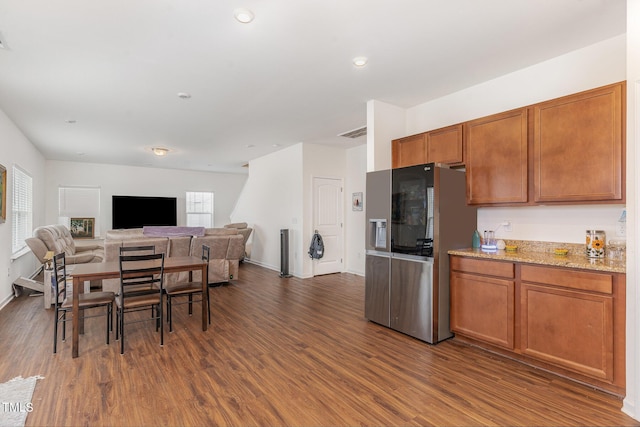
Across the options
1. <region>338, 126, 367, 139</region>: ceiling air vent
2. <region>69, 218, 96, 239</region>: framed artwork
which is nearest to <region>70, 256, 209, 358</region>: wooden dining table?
<region>338, 126, 367, 139</region>: ceiling air vent

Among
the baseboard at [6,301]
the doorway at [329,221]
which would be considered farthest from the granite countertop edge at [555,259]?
the baseboard at [6,301]

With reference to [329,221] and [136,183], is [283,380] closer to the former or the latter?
[329,221]

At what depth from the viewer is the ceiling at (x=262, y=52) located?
235 cm

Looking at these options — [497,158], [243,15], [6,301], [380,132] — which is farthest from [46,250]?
[497,158]

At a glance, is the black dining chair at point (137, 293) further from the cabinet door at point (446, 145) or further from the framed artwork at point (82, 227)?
the framed artwork at point (82, 227)

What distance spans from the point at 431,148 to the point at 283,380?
2922 millimetres

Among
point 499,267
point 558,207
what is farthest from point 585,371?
point 558,207

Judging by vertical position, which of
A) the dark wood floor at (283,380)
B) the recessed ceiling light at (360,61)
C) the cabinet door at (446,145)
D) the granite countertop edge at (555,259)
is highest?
the recessed ceiling light at (360,61)

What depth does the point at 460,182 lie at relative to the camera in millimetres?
3441

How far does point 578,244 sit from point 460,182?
1.17 metres

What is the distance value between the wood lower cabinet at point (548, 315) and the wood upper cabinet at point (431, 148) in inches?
45.5

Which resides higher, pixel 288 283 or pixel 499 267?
pixel 499 267

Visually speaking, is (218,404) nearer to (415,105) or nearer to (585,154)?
(585,154)

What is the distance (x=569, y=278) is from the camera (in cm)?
248
